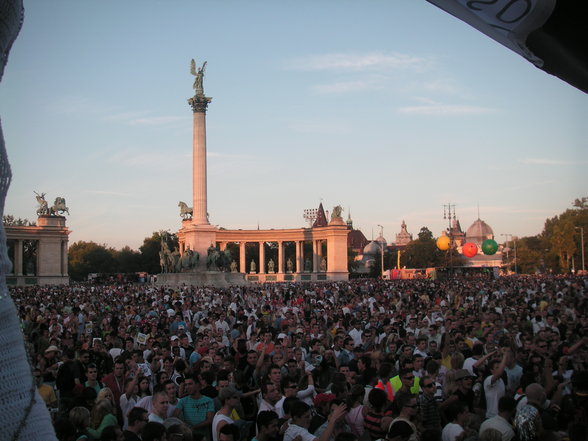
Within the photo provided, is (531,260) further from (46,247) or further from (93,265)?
(46,247)

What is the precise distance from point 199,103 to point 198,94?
1.37 meters

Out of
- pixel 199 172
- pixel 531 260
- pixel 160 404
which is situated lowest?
pixel 160 404

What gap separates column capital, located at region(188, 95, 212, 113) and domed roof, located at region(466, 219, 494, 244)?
118534mm

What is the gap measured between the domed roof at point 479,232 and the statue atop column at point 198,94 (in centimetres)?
11750

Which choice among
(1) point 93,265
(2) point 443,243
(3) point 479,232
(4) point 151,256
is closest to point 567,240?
(2) point 443,243

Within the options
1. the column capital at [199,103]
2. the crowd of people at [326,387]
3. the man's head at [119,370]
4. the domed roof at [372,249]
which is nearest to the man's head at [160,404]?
the crowd of people at [326,387]

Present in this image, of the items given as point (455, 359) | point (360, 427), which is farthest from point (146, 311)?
point (360, 427)

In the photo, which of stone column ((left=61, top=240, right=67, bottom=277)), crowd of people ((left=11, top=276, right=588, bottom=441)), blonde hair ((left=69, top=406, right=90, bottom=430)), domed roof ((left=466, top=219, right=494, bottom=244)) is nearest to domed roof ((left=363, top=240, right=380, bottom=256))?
domed roof ((left=466, top=219, right=494, bottom=244))

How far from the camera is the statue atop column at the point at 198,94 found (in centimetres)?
7012

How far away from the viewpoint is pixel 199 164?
6912 cm

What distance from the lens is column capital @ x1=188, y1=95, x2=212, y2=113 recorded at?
7006cm

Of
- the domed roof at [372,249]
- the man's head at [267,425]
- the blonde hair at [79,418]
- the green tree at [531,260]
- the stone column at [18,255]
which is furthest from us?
the domed roof at [372,249]

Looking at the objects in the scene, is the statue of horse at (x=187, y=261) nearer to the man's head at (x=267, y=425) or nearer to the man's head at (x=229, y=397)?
the man's head at (x=229, y=397)

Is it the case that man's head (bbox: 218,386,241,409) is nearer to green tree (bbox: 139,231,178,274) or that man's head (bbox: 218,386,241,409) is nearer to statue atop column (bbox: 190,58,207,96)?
statue atop column (bbox: 190,58,207,96)
